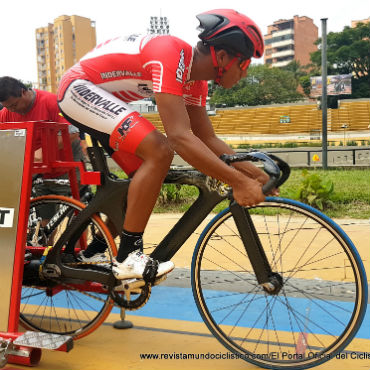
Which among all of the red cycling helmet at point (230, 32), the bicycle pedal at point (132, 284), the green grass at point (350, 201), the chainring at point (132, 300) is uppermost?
the red cycling helmet at point (230, 32)

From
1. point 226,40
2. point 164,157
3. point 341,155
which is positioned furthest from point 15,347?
point 341,155

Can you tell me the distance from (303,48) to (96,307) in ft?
417

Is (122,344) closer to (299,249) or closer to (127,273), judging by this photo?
(127,273)

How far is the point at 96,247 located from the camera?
311 cm

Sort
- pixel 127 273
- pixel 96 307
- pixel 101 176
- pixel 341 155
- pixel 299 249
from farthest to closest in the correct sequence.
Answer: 1. pixel 341 155
2. pixel 299 249
3. pixel 96 307
4. pixel 101 176
5. pixel 127 273

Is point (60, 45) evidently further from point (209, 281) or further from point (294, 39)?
point (209, 281)

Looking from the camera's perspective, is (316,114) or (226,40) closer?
(226,40)

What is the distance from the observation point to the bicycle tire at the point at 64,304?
10.00 feet

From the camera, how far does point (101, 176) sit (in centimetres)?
295

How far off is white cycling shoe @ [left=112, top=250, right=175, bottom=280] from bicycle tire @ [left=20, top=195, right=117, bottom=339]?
209 millimetres

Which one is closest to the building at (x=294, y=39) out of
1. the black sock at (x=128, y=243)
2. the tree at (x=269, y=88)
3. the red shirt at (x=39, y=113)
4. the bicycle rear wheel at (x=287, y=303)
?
the tree at (x=269, y=88)

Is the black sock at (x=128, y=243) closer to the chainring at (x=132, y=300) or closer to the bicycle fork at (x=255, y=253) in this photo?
the chainring at (x=132, y=300)

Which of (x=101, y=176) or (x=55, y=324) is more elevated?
(x=101, y=176)

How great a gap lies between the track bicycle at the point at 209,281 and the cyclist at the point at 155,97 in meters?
0.14
